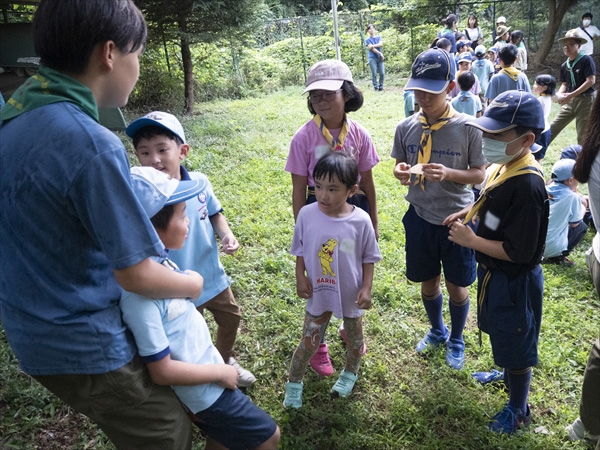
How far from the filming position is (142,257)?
1.27 meters

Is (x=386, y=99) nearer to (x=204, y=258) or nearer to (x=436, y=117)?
(x=436, y=117)

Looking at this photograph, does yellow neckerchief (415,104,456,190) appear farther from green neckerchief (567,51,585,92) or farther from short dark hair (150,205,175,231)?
green neckerchief (567,51,585,92)

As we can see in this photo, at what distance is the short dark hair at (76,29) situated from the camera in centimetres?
122

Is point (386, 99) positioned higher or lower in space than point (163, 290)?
lower

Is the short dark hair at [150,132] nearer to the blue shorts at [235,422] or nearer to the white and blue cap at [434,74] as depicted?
the blue shorts at [235,422]

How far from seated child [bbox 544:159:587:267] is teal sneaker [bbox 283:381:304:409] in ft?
9.51

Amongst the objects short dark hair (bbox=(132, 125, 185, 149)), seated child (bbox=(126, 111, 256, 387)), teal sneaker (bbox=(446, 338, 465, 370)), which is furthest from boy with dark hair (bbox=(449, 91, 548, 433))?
short dark hair (bbox=(132, 125, 185, 149))

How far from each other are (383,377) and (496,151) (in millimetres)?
1587

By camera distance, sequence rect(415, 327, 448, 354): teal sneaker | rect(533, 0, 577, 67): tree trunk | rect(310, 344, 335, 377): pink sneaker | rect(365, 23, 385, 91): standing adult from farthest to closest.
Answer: rect(533, 0, 577, 67): tree trunk < rect(365, 23, 385, 91): standing adult < rect(415, 327, 448, 354): teal sneaker < rect(310, 344, 335, 377): pink sneaker

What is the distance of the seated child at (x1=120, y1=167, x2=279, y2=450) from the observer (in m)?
1.43

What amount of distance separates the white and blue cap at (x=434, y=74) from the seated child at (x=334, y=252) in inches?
24.4

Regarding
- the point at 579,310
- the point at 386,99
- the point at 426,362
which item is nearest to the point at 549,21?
the point at 386,99

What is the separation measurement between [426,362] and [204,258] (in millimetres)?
1685

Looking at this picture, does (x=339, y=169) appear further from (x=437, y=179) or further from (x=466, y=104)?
(x=466, y=104)
